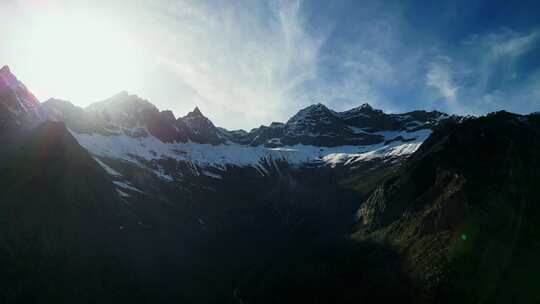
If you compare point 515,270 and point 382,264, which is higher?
point 515,270

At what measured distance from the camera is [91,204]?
149 m

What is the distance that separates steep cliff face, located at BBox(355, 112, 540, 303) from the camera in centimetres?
7975

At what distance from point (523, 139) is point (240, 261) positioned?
131953 mm

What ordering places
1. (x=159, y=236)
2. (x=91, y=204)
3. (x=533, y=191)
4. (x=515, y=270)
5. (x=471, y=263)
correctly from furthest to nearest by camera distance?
(x=159, y=236)
(x=91, y=204)
(x=533, y=191)
(x=471, y=263)
(x=515, y=270)

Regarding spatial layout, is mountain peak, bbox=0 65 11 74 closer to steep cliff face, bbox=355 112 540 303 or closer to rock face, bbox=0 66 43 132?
rock face, bbox=0 66 43 132

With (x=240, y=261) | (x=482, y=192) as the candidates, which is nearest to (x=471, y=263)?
(x=482, y=192)

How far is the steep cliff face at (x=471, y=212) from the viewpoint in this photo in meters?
79.8

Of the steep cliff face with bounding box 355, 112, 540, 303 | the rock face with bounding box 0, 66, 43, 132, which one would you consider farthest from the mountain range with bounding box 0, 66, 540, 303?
the rock face with bounding box 0, 66, 43, 132

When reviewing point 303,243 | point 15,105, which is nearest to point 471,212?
point 303,243

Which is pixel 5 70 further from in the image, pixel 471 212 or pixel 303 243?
pixel 471 212

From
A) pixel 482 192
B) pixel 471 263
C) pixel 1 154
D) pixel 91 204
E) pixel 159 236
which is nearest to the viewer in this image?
pixel 471 263

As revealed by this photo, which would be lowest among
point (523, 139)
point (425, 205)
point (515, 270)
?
point (515, 270)

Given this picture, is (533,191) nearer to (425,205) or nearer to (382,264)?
(425,205)

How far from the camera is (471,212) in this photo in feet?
322
